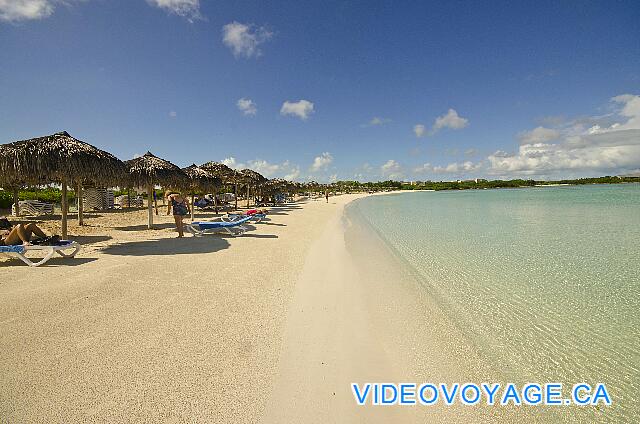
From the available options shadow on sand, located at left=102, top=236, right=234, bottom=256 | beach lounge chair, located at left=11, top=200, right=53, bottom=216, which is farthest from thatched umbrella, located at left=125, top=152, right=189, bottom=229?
beach lounge chair, located at left=11, top=200, right=53, bottom=216

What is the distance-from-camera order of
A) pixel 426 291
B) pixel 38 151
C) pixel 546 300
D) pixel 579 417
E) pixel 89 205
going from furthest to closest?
1. pixel 89 205
2. pixel 38 151
3. pixel 426 291
4. pixel 546 300
5. pixel 579 417

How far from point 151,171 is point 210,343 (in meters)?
10.5

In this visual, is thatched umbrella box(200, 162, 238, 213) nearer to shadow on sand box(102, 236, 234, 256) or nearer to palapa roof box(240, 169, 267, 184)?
palapa roof box(240, 169, 267, 184)

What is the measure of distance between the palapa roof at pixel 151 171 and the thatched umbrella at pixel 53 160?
10.3 feet

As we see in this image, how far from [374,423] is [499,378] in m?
1.28

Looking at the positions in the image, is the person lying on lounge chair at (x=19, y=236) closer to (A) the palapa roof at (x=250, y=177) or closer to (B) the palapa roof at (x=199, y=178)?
(B) the palapa roof at (x=199, y=178)

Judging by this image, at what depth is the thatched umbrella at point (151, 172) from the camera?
10.9 meters

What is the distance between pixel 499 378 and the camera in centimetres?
241

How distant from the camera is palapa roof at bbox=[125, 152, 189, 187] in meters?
10.9

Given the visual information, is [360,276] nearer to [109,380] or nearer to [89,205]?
[109,380]

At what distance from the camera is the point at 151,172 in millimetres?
11102

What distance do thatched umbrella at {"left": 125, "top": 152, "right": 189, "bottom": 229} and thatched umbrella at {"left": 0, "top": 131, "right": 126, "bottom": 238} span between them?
9.99ft

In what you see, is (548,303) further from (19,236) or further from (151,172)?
(151,172)

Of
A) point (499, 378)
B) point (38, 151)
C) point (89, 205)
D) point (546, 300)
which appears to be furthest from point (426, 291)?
point (89, 205)
